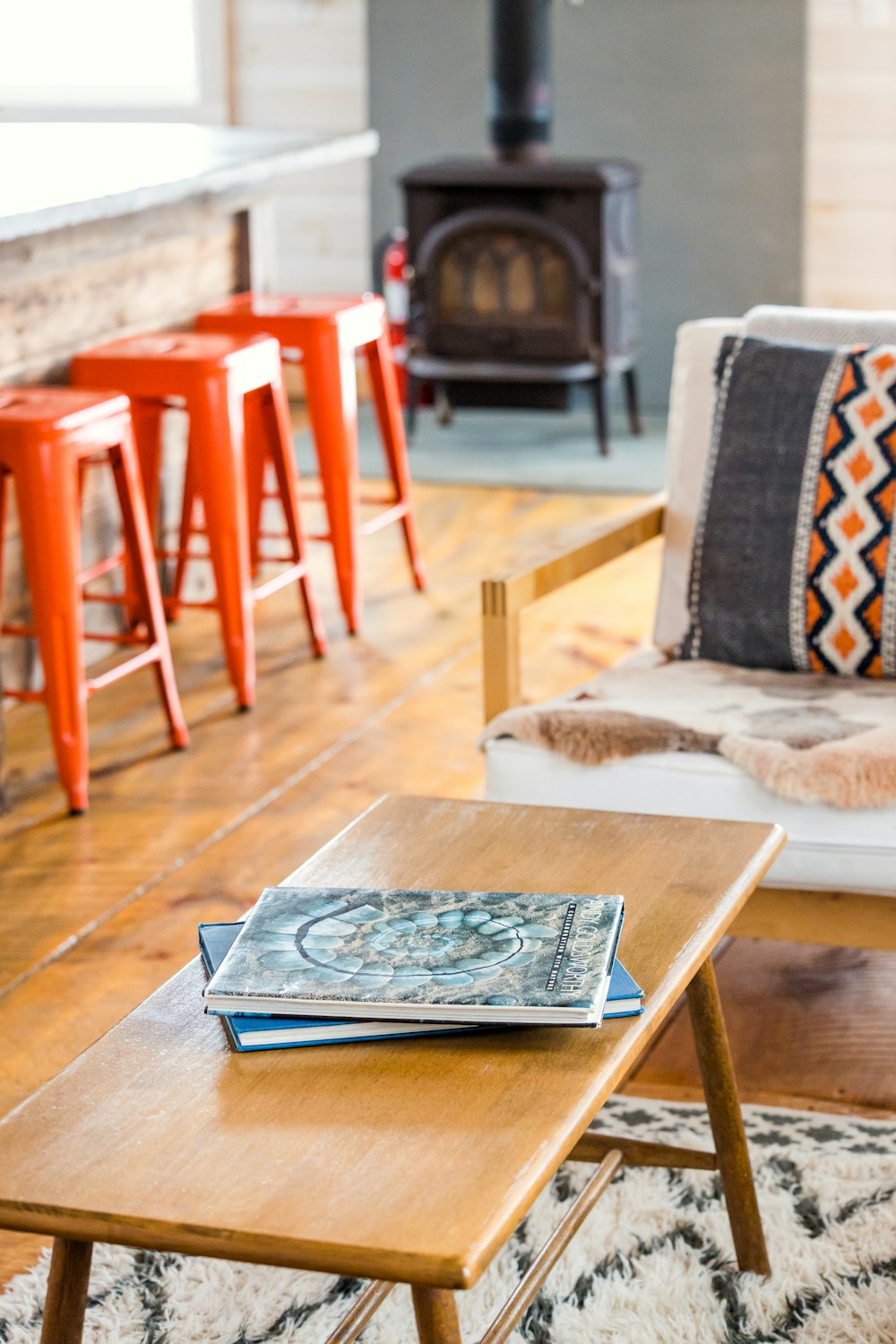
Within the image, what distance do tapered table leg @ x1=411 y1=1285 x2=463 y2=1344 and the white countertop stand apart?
2007mm

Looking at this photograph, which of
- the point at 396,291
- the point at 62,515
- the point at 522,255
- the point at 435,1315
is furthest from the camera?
the point at 396,291

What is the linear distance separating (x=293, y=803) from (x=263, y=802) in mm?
53

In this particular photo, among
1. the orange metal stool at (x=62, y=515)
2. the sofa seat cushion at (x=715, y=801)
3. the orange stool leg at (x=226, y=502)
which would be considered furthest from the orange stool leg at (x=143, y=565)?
the sofa seat cushion at (x=715, y=801)

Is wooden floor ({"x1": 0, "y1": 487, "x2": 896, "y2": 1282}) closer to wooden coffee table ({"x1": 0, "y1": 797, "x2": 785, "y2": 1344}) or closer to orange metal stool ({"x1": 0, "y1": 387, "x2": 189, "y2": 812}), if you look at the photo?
orange metal stool ({"x1": 0, "y1": 387, "x2": 189, "y2": 812})

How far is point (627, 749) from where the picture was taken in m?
2.14

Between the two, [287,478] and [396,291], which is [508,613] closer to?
[287,478]

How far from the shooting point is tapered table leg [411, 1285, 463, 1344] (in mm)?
1199

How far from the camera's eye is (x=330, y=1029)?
1.32 m

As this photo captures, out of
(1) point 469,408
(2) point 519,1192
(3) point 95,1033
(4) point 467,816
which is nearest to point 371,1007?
(2) point 519,1192

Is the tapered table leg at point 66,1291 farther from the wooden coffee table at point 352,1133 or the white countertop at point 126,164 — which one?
the white countertop at point 126,164

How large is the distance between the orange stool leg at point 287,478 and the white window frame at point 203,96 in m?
2.98

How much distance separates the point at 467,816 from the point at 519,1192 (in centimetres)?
66

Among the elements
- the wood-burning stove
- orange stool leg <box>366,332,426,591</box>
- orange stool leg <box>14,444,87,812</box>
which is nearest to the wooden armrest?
orange stool leg <box>14,444,87,812</box>

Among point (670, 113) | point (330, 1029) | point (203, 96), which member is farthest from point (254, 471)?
point (330, 1029)
